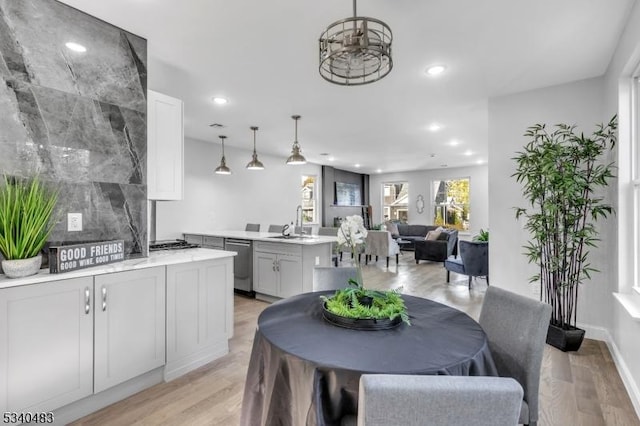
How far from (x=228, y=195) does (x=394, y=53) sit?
179 inches

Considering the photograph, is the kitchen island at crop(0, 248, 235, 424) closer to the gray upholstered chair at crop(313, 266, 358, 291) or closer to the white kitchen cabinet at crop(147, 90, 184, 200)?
the white kitchen cabinet at crop(147, 90, 184, 200)

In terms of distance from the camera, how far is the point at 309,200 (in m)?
8.66

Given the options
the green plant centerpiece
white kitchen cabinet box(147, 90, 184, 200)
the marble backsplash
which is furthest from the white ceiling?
the green plant centerpiece

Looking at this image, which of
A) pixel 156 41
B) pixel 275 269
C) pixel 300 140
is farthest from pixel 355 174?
pixel 156 41

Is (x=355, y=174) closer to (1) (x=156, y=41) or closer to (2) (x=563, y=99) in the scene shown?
(2) (x=563, y=99)

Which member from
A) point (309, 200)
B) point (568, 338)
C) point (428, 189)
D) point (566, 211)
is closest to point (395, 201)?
point (428, 189)

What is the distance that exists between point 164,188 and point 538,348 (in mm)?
2825

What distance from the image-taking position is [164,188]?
2.76 meters

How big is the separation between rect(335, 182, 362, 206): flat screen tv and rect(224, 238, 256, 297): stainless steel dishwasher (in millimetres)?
5034

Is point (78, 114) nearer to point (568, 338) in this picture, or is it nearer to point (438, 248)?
point (568, 338)

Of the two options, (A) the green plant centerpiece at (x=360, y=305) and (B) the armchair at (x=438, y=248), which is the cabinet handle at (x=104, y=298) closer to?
(A) the green plant centerpiece at (x=360, y=305)

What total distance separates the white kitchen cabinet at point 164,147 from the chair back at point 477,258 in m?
4.09

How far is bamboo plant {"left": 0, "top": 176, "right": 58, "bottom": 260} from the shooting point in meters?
1.73

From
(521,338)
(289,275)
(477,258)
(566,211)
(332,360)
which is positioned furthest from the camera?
(477,258)
